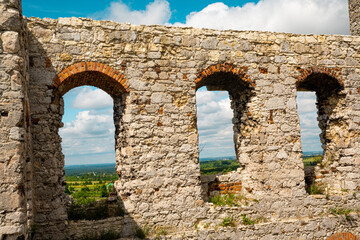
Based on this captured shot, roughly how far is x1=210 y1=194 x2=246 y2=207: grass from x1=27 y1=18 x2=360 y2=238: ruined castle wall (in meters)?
0.27

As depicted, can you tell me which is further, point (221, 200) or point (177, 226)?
point (221, 200)

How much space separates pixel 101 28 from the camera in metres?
5.88

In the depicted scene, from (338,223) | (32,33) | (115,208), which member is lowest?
(338,223)

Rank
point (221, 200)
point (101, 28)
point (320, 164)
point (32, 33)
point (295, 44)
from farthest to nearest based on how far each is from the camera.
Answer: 1. point (320, 164)
2. point (295, 44)
3. point (221, 200)
4. point (101, 28)
5. point (32, 33)

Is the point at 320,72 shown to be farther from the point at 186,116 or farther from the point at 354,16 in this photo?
the point at 186,116

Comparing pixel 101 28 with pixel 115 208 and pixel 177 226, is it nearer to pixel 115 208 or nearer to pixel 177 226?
pixel 115 208

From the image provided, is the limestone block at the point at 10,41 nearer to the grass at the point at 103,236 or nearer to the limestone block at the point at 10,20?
the limestone block at the point at 10,20

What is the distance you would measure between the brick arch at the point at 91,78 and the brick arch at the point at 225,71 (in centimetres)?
156

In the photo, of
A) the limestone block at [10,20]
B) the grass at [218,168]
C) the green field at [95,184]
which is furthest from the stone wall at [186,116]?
the grass at [218,168]

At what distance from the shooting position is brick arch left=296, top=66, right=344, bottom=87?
684 centimetres

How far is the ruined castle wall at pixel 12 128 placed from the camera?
12.6 feet

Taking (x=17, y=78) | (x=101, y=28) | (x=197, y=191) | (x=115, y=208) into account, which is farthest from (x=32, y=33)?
(x=197, y=191)

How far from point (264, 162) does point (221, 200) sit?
123 centimetres

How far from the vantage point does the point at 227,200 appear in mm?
6297
